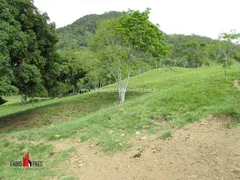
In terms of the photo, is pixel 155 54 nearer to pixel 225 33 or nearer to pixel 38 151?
pixel 225 33

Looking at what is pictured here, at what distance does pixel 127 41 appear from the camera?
13.9 meters

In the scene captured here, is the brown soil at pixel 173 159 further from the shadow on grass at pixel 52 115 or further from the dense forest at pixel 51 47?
the shadow on grass at pixel 52 115

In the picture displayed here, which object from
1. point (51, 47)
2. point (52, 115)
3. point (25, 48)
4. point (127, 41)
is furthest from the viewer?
point (51, 47)

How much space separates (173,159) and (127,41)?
10303 mm

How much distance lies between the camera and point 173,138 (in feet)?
19.0

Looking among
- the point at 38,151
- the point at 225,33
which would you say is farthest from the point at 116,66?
the point at 38,151

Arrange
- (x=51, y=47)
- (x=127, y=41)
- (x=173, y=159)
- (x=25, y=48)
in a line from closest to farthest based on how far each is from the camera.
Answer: (x=173, y=159), (x=25, y=48), (x=127, y=41), (x=51, y=47)

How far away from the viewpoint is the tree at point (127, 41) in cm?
1376

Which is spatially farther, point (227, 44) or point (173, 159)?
point (227, 44)

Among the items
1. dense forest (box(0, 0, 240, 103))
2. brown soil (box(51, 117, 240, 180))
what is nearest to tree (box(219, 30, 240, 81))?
dense forest (box(0, 0, 240, 103))

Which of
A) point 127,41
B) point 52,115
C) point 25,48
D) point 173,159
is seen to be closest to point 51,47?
point 25,48

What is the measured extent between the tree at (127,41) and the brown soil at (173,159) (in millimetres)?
8893

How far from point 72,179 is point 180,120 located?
393 centimetres

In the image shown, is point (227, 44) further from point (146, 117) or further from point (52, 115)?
point (52, 115)
